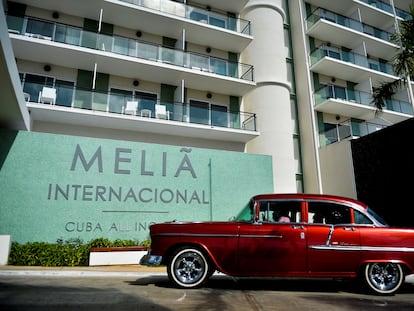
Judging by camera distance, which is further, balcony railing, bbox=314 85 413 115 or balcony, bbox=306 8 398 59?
balcony, bbox=306 8 398 59

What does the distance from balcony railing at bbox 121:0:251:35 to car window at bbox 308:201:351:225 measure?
15107 mm

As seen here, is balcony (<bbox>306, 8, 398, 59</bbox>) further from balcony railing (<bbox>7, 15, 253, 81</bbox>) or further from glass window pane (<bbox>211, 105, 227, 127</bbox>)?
glass window pane (<bbox>211, 105, 227, 127</bbox>)

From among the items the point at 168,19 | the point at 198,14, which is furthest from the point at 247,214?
the point at 198,14

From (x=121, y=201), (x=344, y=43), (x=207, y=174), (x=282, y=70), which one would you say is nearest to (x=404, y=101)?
(x=344, y=43)

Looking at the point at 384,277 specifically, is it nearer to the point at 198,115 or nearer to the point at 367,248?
the point at 367,248

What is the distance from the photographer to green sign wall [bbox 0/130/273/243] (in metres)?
10.4

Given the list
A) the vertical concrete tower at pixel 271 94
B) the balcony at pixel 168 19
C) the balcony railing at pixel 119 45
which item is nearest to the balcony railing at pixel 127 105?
the vertical concrete tower at pixel 271 94

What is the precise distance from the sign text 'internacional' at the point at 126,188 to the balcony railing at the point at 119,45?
6320mm

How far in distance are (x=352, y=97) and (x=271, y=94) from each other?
21.5ft

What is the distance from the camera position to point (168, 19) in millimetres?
17141

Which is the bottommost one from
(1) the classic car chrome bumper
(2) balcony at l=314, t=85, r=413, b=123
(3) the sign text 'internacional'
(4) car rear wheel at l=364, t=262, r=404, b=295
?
(4) car rear wheel at l=364, t=262, r=404, b=295

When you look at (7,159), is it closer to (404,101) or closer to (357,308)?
(357,308)

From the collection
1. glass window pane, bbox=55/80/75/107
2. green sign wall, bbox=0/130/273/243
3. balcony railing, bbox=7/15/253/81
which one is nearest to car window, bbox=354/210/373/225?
green sign wall, bbox=0/130/273/243

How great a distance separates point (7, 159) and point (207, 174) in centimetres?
733
